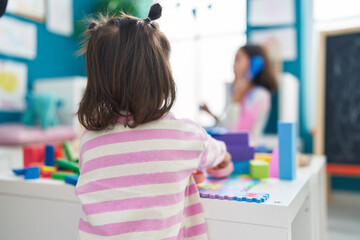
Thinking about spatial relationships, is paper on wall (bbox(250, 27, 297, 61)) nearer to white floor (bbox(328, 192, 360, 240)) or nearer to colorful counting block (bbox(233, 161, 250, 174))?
white floor (bbox(328, 192, 360, 240))

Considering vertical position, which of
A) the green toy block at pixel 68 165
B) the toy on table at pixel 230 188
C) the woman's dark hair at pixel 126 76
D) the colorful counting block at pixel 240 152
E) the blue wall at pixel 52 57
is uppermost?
the blue wall at pixel 52 57

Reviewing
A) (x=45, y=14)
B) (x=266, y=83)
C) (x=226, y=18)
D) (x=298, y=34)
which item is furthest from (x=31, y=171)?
(x=226, y=18)

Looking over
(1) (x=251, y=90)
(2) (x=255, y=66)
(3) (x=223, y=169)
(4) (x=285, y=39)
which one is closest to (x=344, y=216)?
(1) (x=251, y=90)

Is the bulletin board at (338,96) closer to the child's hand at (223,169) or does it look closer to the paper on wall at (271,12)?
the paper on wall at (271,12)

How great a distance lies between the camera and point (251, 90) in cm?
228

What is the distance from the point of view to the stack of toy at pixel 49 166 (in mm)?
940

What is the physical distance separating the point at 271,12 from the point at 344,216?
1.81 meters

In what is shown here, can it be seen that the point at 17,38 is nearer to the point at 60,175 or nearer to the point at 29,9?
the point at 29,9

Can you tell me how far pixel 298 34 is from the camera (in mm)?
2879

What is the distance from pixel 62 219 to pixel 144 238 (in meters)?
0.34

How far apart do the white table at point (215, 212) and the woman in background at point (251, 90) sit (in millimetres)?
1061

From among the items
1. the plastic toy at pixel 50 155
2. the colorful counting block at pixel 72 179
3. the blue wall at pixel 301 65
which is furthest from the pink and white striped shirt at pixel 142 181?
the blue wall at pixel 301 65

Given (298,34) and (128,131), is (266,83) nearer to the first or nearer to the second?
(298,34)

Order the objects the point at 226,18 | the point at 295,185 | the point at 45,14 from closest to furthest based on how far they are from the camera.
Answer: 1. the point at 295,185
2. the point at 45,14
3. the point at 226,18
